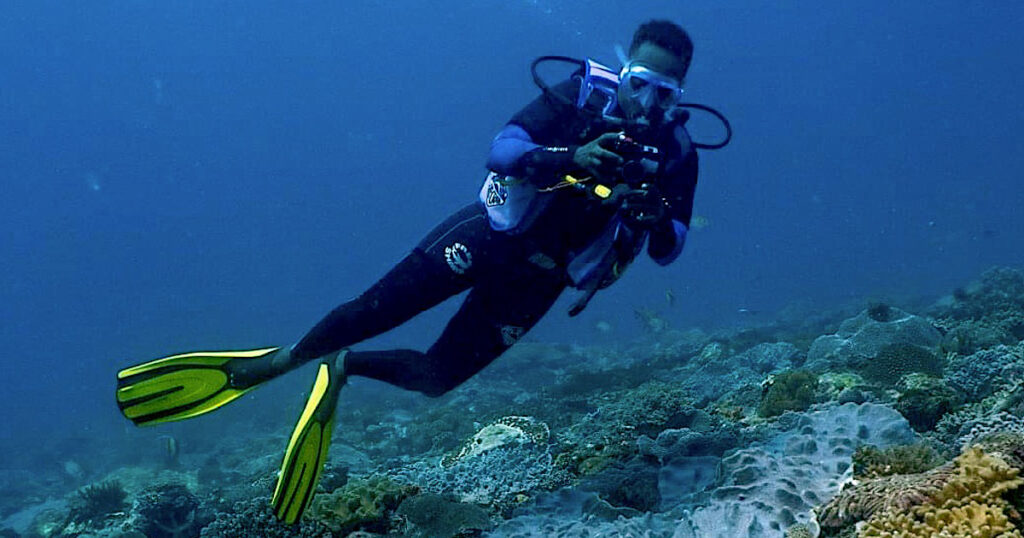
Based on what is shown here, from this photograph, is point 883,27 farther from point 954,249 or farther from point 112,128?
→ point 112,128

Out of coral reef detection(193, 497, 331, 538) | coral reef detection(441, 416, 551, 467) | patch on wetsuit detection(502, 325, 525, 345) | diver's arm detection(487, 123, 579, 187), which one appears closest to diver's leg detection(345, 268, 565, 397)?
patch on wetsuit detection(502, 325, 525, 345)

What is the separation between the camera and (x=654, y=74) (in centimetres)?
460

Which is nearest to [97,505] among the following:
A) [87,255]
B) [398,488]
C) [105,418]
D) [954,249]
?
[398,488]

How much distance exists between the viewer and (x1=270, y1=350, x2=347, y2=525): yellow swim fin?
4.56m

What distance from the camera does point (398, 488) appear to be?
16.2 feet

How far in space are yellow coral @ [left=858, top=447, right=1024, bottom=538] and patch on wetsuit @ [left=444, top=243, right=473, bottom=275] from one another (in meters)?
3.14

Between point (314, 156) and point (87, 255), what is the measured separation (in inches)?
2019

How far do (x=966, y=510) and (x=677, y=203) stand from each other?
122 inches

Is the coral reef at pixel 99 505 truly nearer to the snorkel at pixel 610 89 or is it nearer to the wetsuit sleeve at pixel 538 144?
the wetsuit sleeve at pixel 538 144

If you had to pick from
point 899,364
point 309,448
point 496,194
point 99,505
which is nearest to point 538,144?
point 496,194

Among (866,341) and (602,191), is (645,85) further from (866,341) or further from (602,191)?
(866,341)

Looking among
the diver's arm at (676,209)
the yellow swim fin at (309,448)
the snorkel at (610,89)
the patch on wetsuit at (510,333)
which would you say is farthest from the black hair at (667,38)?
the yellow swim fin at (309,448)

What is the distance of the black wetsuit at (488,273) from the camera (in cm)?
476

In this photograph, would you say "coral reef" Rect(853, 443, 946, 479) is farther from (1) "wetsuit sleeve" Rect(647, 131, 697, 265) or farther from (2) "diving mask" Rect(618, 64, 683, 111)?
(2) "diving mask" Rect(618, 64, 683, 111)
